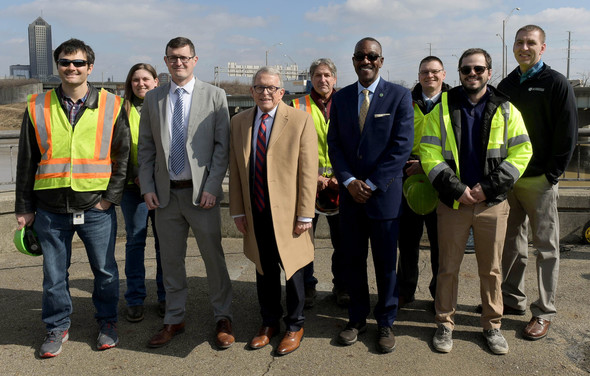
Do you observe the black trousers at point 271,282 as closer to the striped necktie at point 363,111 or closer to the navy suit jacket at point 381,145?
the navy suit jacket at point 381,145

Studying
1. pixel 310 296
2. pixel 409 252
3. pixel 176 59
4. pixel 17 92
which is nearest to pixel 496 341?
pixel 409 252

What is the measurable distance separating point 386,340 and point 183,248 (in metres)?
1.71

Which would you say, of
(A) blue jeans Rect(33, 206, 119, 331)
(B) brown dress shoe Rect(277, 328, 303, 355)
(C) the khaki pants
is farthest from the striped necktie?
(A) blue jeans Rect(33, 206, 119, 331)

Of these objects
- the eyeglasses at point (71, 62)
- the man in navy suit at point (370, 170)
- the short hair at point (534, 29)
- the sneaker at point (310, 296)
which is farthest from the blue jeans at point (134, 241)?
the short hair at point (534, 29)

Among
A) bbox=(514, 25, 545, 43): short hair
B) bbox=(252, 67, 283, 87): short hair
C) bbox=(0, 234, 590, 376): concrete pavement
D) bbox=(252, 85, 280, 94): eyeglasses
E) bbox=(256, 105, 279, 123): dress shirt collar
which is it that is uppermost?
bbox=(514, 25, 545, 43): short hair

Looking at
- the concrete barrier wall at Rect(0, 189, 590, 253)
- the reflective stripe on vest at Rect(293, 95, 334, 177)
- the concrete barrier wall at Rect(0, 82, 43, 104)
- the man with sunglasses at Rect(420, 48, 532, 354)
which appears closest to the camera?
the man with sunglasses at Rect(420, 48, 532, 354)

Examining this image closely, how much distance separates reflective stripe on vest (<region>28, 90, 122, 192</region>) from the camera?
369 cm

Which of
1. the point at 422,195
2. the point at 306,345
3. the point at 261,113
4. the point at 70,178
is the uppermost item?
the point at 261,113

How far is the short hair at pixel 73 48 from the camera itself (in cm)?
366

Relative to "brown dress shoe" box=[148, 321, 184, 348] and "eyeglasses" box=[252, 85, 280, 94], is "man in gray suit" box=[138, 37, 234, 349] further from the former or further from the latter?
"eyeglasses" box=[252, 85, 280, 94]

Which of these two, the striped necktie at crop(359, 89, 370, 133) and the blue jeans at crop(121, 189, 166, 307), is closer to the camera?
the striped necktie at crop(359, 89, 370, 133)

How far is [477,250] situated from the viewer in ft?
12.6

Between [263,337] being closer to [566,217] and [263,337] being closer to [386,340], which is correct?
[386,340]

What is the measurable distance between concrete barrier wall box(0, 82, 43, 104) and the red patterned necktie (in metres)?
77.6
